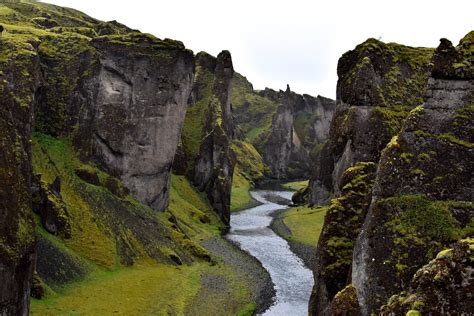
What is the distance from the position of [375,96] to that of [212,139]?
254ft

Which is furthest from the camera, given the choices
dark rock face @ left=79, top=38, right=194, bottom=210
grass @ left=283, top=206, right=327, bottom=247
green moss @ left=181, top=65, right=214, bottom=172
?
green moss @ left=181, top=65, right=214, bottom=172

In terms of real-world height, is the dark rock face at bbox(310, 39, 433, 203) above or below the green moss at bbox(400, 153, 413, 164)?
above

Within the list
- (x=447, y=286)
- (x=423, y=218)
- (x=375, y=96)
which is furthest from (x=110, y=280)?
(x=447, y=286)

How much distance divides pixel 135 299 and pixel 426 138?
1397 inches

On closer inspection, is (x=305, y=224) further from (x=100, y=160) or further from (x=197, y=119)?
(x=100, y=160)

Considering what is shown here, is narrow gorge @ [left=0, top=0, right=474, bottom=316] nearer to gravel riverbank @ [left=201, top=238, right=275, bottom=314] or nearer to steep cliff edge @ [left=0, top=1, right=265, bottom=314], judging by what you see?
steep cliff edge @ [left=0, top=1, right=265, bottom=314]

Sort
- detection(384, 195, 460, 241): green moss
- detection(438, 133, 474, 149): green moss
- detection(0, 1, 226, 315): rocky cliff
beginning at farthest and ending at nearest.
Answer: detection(0, 1, 226, 315): rocky cliff, detection(438, 133, 474, 149): green moss, detection(384, 195, 460, 241): green moss

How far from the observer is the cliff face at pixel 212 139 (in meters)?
117

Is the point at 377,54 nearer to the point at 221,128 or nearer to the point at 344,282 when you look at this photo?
the point at 344,282

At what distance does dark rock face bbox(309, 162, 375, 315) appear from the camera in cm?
3047

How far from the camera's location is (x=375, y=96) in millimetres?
45719

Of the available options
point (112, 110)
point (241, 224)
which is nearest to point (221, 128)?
point (241, 224)

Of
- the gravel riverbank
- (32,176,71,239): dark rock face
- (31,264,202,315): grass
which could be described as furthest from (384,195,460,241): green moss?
(32,176,71,239): dark rock face

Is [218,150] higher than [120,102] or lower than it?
lower
